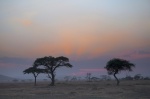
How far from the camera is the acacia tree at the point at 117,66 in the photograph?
76.8 metres

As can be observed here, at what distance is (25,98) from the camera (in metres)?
30.0

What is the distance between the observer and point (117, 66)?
252 feet

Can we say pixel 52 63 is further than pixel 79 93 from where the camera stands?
Yes

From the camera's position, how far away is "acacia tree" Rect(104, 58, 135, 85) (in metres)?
76.8

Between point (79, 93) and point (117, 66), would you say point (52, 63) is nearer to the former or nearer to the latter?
point (117, 66)

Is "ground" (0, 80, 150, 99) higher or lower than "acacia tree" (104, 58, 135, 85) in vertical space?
lower

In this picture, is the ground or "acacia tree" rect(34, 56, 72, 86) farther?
"acacia tree" rect(34, 56, 72, 86)

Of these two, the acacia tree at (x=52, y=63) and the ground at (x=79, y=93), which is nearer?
the ground at (x=79, y=93)

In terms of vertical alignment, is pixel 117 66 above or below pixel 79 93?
above

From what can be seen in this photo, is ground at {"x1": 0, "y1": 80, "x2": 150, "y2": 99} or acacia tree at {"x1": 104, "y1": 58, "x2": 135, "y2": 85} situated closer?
ground at {"x1": 0, "y1": 80, "x2": 150, "y2": 99}

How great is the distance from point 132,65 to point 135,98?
171 feet

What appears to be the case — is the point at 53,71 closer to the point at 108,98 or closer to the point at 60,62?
the point at 60,62

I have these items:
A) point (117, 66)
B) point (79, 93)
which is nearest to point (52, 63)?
point (117, 66)

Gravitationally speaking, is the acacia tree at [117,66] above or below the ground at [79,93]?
above
